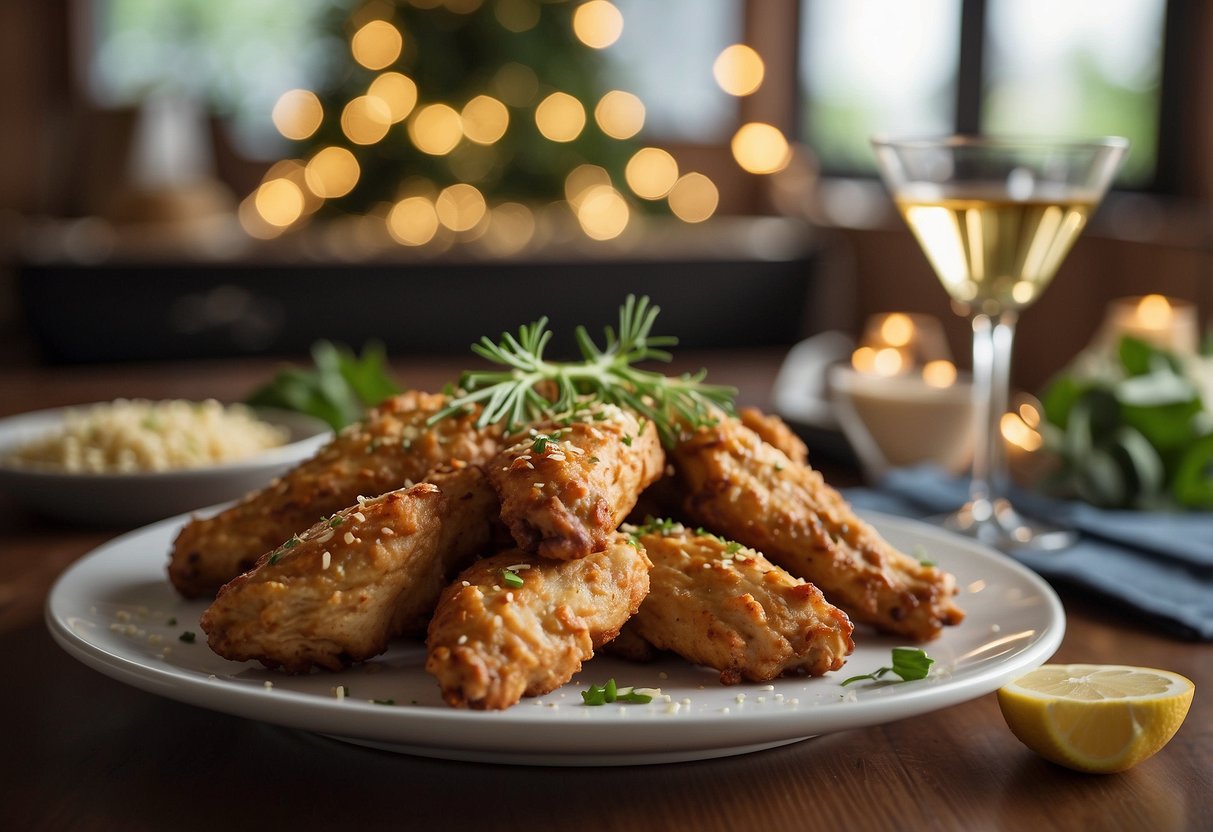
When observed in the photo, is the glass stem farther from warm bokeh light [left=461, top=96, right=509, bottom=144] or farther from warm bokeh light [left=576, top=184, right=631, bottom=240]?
warm bokeh light [left=576, top=184, right=631, bottom=240]

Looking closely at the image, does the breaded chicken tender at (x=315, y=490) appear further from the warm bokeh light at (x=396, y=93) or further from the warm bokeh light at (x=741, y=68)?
the warm bokeh light at (x=741, y=68)

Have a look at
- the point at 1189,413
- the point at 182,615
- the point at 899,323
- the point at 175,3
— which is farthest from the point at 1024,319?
the point at 175,3

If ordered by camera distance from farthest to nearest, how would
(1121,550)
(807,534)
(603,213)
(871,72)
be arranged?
(871,72), (603,213), (1121,550), (807,534)

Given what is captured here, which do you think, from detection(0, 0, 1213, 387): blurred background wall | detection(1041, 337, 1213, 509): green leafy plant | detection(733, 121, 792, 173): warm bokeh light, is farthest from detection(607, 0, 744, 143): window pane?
detection(1041, 337, 1213, 509): green leafy plant

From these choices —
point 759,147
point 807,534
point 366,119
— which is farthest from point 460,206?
point 807,534

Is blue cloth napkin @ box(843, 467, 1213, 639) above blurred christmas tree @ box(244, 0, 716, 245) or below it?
below

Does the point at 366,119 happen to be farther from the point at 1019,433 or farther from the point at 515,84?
the point at 1019,433
